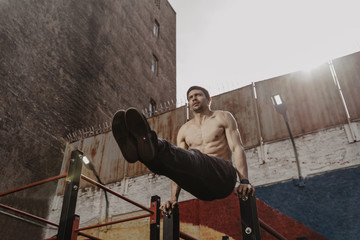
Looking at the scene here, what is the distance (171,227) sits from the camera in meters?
3.27

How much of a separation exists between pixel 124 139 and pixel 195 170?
71 cm

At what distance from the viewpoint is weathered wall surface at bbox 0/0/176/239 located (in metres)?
9.56

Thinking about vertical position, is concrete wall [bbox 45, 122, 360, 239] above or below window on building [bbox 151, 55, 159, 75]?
below

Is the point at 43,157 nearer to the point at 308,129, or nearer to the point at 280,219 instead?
the point at 280,219

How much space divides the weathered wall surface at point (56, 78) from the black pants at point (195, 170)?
25.2ft

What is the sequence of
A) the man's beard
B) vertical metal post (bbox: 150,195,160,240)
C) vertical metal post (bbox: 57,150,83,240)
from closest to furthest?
vertical metal post (bbox: 57,150,83,240) → the man's beard → vertical metal post (bbox: 150,195,160,240)

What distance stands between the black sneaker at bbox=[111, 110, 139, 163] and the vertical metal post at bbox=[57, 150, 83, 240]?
1.25 metres

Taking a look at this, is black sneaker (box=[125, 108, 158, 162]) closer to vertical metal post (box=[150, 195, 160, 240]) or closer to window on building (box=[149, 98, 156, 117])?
vertical metal post (box=[150, 195, 160, 240])

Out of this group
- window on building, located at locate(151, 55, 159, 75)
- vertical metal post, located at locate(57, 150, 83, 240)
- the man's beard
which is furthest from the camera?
window on building, located at locate(151, 55, 159, 75)

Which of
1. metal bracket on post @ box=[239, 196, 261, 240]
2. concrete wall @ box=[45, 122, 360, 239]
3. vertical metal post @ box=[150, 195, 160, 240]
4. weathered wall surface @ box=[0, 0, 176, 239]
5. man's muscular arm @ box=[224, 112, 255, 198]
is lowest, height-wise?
metal bracket on post @ box=[239, 196, 261, 240]

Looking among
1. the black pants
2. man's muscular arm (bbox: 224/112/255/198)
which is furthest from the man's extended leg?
man's muscular arm (bbox: 224/112/255/198)

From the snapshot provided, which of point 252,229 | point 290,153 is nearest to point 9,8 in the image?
point 290,153

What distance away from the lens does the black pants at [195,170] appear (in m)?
2.79

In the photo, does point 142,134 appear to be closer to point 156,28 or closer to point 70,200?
point 70,200
